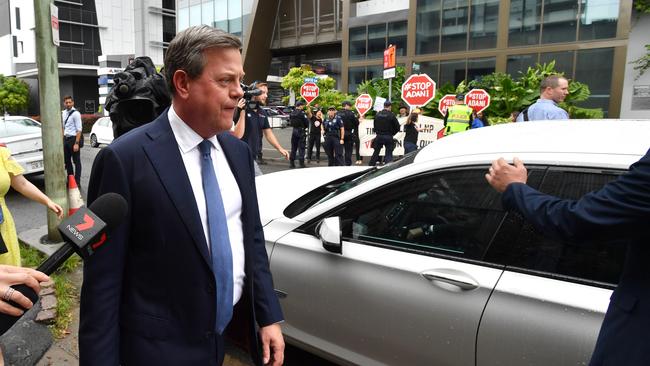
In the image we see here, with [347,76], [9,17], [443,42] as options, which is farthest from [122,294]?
[9,17]

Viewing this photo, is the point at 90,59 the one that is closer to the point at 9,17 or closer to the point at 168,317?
the point at 9,17

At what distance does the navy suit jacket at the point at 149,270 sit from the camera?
1404mm

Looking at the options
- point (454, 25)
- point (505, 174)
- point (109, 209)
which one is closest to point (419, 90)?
point (454, 25)

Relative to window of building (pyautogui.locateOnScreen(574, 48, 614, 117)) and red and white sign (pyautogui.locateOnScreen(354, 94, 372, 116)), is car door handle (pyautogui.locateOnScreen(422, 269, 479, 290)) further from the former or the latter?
window of building (pyautogui.locateOnScreen(574, 48, 614, 117))

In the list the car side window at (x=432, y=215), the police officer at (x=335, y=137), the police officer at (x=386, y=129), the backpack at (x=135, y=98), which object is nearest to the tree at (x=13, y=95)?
the police officer at (x=335, y=137)

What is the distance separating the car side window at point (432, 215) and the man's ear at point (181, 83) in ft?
4.41

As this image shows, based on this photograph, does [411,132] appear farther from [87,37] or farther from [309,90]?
[87,37]

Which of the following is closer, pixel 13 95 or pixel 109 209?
pixel 109 209

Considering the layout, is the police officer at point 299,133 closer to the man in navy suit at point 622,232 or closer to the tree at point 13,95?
the man in navy suit at point 622,232

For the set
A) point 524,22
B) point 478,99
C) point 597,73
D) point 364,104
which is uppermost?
point 524,22

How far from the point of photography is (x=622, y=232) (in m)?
1.34

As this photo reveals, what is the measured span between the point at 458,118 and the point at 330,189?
7967 millimetres

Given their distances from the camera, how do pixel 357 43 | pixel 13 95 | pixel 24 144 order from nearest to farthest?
1. pixel 24 144
2. pixel 357 43
3. pixel 13 95

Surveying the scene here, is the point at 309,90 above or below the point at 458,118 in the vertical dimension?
above
